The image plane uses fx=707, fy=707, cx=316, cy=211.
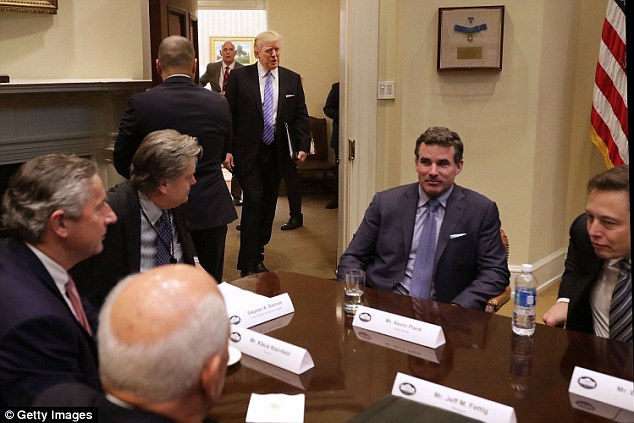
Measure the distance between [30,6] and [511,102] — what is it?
2.94 meters

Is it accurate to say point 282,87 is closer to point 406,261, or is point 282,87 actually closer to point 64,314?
point 406,261

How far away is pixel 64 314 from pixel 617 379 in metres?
1.23

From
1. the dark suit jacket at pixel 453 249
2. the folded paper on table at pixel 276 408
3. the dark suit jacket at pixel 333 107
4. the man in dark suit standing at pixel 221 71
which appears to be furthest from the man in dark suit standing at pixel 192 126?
the dark suit jacket at pixel 333 107

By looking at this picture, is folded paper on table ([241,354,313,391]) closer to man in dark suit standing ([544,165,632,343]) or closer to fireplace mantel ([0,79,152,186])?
man in dark suit standing ([544,165,632,343])

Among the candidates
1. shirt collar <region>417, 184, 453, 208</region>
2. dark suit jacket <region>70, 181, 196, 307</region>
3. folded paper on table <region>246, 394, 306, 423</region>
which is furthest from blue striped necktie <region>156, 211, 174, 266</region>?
folded paper on table <region>246, 394, 306, 423</region>

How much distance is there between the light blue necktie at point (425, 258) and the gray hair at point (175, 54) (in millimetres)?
1491

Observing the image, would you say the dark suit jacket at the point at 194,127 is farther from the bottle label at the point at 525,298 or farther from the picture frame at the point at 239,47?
the picture frame at the point at 239,47

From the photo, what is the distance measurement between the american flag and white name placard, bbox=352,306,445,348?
2562 millimetres

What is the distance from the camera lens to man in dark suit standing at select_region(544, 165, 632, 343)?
191cm

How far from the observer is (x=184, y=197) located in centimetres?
252

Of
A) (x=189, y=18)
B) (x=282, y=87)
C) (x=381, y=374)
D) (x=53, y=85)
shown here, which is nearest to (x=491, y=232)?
(x=381, y=374)

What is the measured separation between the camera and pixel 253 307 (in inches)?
81.4

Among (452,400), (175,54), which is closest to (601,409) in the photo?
(452,400)

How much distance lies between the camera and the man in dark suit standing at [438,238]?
2.70m
